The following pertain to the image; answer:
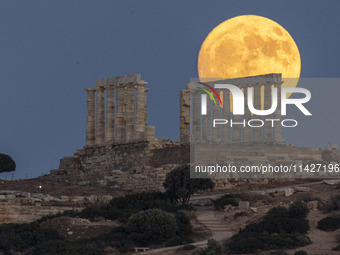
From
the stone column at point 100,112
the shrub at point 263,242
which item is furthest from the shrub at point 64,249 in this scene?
the stone column at point 100,112

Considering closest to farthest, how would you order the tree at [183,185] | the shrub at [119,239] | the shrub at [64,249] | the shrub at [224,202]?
the shrub at [64,249]
the shrub at [119,239]
the shrub at [224,202]
the tree at [183,185]

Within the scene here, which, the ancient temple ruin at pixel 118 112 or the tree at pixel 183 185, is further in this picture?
the ancient temple ruin at pixel 118 112

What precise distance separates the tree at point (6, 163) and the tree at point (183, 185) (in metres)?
31.3

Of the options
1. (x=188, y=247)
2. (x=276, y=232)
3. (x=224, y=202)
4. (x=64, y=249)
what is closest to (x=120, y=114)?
(x=224, y=202)

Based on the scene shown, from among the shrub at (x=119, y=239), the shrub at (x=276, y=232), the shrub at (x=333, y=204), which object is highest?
the shrub at (x=333, y=204)

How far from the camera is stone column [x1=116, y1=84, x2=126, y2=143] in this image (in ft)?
283

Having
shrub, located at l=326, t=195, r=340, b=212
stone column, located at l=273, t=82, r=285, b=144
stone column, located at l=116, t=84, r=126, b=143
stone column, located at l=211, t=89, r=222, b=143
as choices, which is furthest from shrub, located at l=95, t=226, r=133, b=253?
stone column, located at l=211, t=89, r=222, b=143

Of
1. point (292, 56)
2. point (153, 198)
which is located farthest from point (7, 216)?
point (292, 56)

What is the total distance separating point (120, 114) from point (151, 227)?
1210 inches

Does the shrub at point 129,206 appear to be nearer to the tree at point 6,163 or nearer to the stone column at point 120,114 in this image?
the stone column at point 120,114

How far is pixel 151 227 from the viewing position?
57094 mm

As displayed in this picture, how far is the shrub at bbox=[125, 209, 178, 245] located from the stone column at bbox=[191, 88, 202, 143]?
30000 mm

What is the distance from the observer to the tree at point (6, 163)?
9644 cm

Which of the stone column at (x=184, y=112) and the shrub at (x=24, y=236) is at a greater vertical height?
the stone column at (x=184, y=112)
